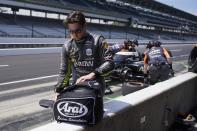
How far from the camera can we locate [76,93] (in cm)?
366

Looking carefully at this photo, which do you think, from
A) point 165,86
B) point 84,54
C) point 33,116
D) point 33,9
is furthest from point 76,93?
point 33,9

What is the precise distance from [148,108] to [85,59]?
1305 mm

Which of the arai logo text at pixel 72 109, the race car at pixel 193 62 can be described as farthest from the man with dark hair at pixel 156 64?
the arai logo text at pixel 72 109

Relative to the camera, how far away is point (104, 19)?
60.9 metres

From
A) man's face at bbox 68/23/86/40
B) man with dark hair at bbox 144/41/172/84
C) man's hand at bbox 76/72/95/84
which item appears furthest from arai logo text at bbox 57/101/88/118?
man with dark hair at bbox 144/41/172/84

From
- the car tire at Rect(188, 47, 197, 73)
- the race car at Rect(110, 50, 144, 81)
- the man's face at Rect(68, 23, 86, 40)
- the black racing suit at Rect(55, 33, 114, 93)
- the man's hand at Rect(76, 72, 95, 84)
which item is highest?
the man's face at Rect(68, 23, 86, 40)

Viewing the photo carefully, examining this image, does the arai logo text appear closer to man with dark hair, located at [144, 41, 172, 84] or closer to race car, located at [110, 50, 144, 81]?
man with dark hair, located at [144, 41, 172, 84]

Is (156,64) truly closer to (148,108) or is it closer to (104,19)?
(148,108)

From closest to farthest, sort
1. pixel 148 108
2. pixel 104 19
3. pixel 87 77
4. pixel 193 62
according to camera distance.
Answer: pixel 87 77
pixel 148 108
pixel 193 62
pixel 104 19

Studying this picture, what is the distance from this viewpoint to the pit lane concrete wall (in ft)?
Result: 13.3

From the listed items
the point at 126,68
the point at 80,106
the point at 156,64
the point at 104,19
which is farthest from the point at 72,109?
the point at 104,19

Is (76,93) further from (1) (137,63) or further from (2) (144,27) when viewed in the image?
(2) (144,27)

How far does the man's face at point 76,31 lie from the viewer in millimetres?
4105

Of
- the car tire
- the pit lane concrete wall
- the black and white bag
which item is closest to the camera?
the black and white bag
